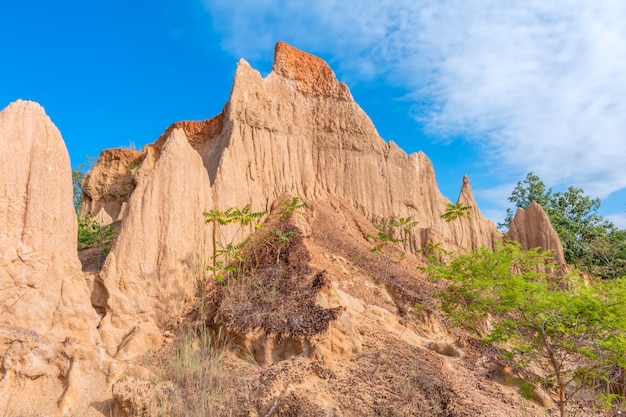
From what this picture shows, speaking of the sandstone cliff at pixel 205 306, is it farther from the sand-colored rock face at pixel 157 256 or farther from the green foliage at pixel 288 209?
the green foliage at pixel 288 209

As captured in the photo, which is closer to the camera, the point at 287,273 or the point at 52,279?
the point at 52,279

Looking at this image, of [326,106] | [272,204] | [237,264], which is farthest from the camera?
[326,106]

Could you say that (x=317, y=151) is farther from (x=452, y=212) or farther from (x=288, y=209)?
(x=288, y=209)

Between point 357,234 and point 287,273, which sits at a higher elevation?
point 357,234

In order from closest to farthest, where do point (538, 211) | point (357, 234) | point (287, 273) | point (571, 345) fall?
point (571, 345) < point (287, 273) < point (357, 234) < point (538, 211)

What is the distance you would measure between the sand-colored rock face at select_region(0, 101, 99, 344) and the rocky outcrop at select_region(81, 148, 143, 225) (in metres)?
14.5

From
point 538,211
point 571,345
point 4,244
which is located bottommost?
point 571,345

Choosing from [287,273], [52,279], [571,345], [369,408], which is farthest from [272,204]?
[571,345]

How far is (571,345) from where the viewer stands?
7.66 m

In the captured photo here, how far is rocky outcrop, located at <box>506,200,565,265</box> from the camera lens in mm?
21688

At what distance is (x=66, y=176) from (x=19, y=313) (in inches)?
121

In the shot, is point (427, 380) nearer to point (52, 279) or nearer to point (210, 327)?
point (210, 327)

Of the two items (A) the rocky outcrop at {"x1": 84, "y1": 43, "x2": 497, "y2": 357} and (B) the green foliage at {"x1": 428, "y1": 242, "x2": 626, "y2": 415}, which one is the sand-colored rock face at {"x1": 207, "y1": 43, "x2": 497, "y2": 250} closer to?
(A) the rocky outcrop at {"x1": 84, "y1": 43, "x2": 497, "y2": 357}

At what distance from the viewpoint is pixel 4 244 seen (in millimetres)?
8766
